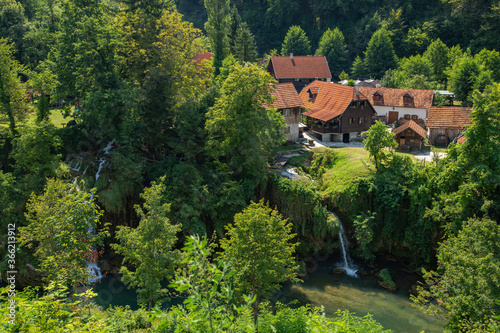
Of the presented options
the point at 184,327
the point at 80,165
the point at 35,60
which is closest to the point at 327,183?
the point at 80,165

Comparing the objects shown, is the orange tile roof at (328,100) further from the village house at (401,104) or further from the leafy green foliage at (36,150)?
the leafy green foliage at (36,150)

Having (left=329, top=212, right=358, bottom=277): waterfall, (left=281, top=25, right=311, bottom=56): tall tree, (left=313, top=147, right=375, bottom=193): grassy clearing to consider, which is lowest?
(left=329, top=212, right=358, bottom=277): waterfall

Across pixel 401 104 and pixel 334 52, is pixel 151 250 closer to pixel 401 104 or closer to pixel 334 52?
pixel 401 104

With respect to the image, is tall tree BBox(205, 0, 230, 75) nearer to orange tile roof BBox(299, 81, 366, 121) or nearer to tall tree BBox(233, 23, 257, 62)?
tall tree BBox(233, 23, 257, 62)

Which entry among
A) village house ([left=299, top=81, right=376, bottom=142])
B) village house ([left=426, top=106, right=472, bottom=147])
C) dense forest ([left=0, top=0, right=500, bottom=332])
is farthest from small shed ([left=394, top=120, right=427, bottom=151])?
dense forest ([left=0, top=0, right=500, bottom=332])

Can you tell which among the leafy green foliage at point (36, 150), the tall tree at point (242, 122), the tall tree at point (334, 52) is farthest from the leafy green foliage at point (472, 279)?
the tall tree at point (334, 52)

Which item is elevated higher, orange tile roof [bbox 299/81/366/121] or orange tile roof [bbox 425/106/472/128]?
orange tile roof [bbox 299/81/366/121]

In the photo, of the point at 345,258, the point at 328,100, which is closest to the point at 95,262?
the point at 345,258
